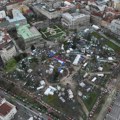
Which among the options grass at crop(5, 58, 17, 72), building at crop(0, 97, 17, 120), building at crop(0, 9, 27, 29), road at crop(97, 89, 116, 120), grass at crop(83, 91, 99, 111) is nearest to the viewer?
building at crop(0, 97, 17, 120)

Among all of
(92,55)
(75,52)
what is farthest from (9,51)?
(92,55)

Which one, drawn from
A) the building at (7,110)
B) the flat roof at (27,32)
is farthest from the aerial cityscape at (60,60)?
the flat roof at (27,32)

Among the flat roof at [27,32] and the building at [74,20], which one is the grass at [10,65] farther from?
the building at [74,20]

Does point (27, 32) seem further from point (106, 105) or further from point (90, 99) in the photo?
point (106, 105)

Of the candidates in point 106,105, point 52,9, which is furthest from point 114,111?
point 52,9

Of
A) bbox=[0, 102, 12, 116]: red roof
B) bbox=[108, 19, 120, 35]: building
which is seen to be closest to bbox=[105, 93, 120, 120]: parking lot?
bbox=[0, 102, 12, 116]: red roof

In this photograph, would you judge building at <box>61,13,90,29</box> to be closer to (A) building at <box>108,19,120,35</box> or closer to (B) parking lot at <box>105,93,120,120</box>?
(A) building at <box>108,19,120,35</box>
